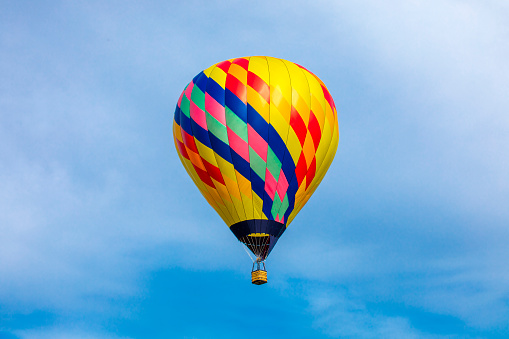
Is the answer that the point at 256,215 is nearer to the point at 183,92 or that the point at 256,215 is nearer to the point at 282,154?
the point at 282,154

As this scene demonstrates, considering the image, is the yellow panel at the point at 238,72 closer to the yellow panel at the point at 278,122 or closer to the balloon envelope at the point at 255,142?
the balloon envelope at the point at 255,142

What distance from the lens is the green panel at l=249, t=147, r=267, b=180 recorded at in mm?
31188

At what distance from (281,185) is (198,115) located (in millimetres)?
4536

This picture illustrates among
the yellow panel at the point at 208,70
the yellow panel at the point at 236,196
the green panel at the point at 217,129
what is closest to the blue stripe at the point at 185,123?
the green panel at the point at 217,129

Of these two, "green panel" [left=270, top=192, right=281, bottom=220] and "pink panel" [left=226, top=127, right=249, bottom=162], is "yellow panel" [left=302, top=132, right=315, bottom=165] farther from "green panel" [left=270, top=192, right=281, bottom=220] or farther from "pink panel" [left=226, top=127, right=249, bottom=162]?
"pink panel" [left=226, top=127, right=249, bottom=162]

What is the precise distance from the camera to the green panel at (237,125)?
102 ft

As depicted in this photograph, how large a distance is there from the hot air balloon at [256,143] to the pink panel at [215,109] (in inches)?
1.6

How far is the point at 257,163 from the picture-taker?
102 ft

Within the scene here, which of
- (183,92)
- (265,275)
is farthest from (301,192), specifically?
(183,92)

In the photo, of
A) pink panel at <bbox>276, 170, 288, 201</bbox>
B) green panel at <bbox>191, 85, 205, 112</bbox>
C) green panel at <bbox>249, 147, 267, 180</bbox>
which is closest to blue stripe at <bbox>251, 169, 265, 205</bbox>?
green panel at <bbox>249, 147, 267, 180</bbox>

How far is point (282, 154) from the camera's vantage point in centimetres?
3144

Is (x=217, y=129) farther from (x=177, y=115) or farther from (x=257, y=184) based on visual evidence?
(x=177, y=115)

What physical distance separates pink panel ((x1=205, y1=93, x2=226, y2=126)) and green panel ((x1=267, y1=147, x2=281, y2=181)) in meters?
2.30

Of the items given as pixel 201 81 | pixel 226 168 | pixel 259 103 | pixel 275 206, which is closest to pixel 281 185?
pixel 275 206
